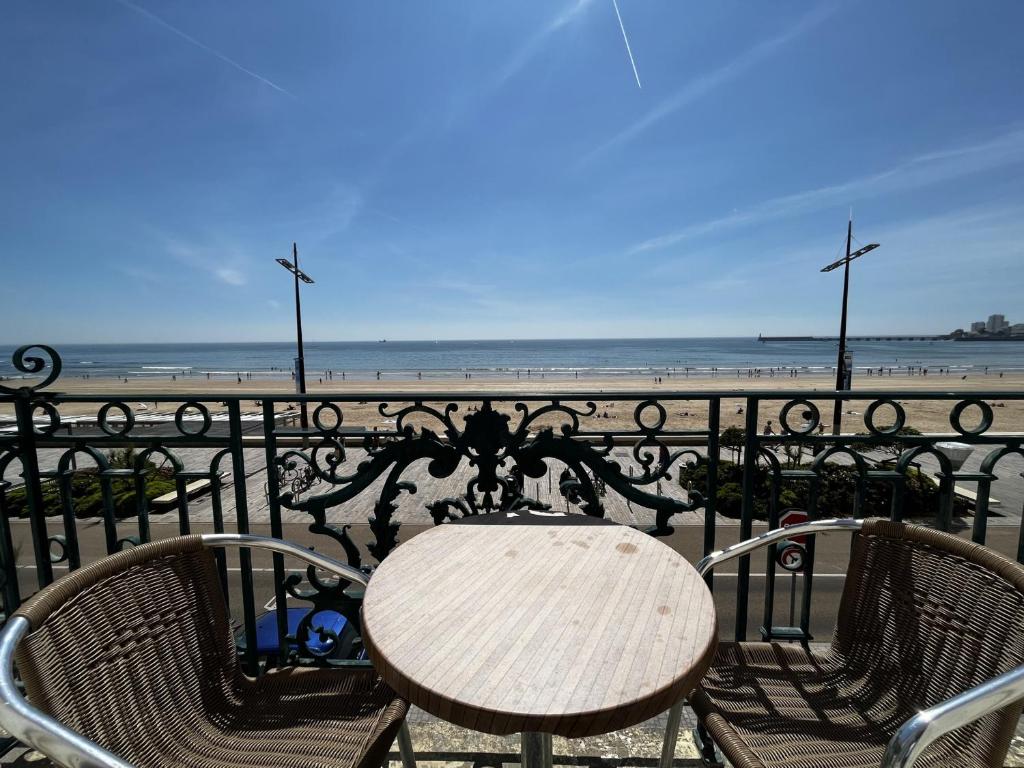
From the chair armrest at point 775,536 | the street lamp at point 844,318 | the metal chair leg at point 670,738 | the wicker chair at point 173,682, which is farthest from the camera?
the street lamp at point 844,318

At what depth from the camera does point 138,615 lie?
1278 millimetres

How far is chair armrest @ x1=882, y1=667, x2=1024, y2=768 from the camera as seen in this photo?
2.96 ft

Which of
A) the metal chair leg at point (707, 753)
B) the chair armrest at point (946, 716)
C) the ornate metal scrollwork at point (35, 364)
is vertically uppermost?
the ornate metal scrollwork at point (35, 364)

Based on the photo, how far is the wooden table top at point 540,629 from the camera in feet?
2.97

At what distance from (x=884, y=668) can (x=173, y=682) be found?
209 cm

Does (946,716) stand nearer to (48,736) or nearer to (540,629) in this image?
(540,629)

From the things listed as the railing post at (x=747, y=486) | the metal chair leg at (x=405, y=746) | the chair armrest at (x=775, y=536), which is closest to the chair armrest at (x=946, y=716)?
the chair armrest at (x=775, y=536)

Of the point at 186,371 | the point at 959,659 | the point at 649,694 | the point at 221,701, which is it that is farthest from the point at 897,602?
the point at 186,371

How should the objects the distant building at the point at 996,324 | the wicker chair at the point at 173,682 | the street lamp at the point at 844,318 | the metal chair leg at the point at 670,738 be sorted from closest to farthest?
the wicker chair at the point at 173,682, the metal chair leg at the point at 670,738, the street lamp at the point at 844,318, the distant building at the point at 996,324

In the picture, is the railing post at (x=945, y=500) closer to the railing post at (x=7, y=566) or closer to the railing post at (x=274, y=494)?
the railing post at (x=274, y=494)

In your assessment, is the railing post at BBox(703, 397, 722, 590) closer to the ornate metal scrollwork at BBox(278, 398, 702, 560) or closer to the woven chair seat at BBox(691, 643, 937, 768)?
the ornate metal scrollwork at BBox(278, 398, 702, 560)

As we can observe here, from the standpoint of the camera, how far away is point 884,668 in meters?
1.48

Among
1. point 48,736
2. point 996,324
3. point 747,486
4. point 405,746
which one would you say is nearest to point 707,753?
point 747,486

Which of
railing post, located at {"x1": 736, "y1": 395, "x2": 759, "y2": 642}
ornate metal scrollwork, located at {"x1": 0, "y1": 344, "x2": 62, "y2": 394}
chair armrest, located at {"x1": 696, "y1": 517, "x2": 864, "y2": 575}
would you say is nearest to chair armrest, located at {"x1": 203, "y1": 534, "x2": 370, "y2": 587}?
ornate metal scrollwork, located at {"x1": 0, "y1": 344, "x2": 62, "y2": 394}
